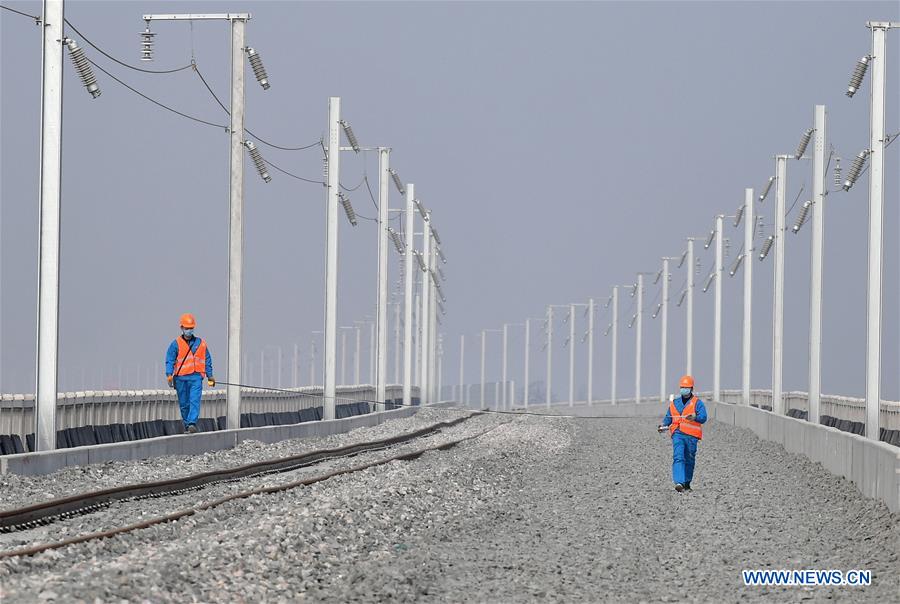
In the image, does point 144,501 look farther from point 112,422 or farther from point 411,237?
point 411,237

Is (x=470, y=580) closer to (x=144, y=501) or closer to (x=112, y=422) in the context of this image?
(x=144, y=501)

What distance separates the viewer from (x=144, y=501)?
16656mm

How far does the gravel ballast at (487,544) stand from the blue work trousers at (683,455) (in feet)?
1.16

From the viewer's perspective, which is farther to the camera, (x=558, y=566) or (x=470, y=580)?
(x=558, y=566)

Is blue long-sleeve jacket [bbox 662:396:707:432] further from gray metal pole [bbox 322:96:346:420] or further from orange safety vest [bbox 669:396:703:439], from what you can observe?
gray metal pole [bbox 322:96:346:420]

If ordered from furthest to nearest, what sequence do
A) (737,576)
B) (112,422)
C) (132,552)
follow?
(112,422)
(737,576)
(132,552)

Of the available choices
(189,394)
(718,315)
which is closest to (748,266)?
(718,315)

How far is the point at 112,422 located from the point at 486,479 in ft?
25.8

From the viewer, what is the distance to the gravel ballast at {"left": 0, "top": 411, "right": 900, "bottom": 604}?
11.1 metres

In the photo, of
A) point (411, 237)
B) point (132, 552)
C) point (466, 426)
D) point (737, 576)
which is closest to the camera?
point (132, 552)

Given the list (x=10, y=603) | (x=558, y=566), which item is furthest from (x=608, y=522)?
(x=10, y=603)

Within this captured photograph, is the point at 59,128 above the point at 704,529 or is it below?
above

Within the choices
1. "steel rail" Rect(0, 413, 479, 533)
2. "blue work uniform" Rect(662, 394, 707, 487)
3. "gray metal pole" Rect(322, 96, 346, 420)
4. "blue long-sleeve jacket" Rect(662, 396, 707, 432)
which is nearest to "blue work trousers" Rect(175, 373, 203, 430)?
"steel rail" Rect(0, 413, 479, 533)

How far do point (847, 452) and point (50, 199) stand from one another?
1207 cm
